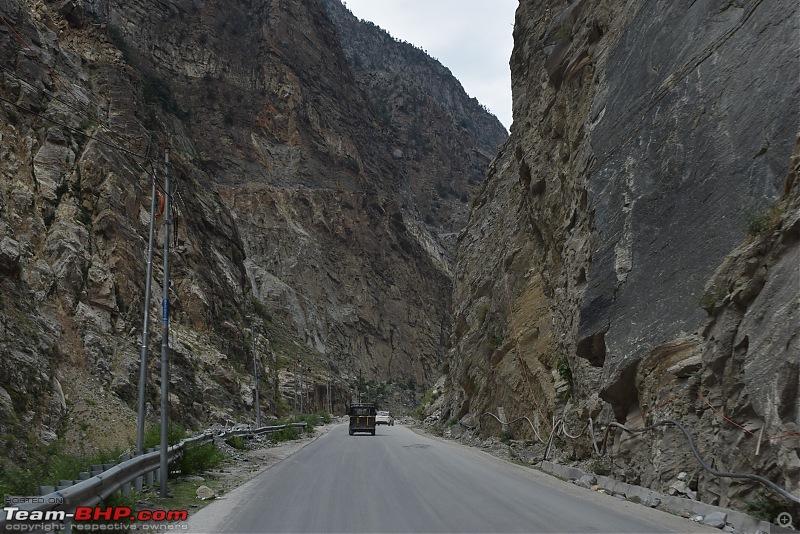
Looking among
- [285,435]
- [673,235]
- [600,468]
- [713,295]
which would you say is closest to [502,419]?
[285,435]

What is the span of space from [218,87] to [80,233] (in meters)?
58.6

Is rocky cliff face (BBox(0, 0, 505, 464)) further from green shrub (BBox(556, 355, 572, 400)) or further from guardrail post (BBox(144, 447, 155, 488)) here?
green shrub (BBox(556, 355, 572, 400))

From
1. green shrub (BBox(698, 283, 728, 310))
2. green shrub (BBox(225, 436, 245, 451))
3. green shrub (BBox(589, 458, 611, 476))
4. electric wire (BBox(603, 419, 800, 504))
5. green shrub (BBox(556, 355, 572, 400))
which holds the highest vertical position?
green shrub (BBox(698, 283, 728, 310))

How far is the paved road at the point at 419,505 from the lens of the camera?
7321mm

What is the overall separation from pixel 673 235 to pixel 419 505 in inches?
292

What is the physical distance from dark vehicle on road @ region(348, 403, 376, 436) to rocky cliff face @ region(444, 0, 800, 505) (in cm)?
1308

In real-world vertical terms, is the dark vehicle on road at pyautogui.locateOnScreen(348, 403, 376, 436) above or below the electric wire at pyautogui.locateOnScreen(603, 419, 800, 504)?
below

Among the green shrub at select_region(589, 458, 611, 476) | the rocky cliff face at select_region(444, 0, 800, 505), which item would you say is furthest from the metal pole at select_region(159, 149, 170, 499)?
the green shrub at select_region(589, 458, 611, 476)

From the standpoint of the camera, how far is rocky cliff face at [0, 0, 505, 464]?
84.1 feet

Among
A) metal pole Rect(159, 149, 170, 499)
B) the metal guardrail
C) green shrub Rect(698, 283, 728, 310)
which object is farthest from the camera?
metal pole Rect(159, 149, 170, 499)

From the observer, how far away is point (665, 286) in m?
12.0

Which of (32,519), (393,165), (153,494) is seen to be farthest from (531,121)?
(393,165)

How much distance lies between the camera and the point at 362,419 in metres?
34.5

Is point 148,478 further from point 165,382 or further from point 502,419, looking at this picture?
point 502,419
